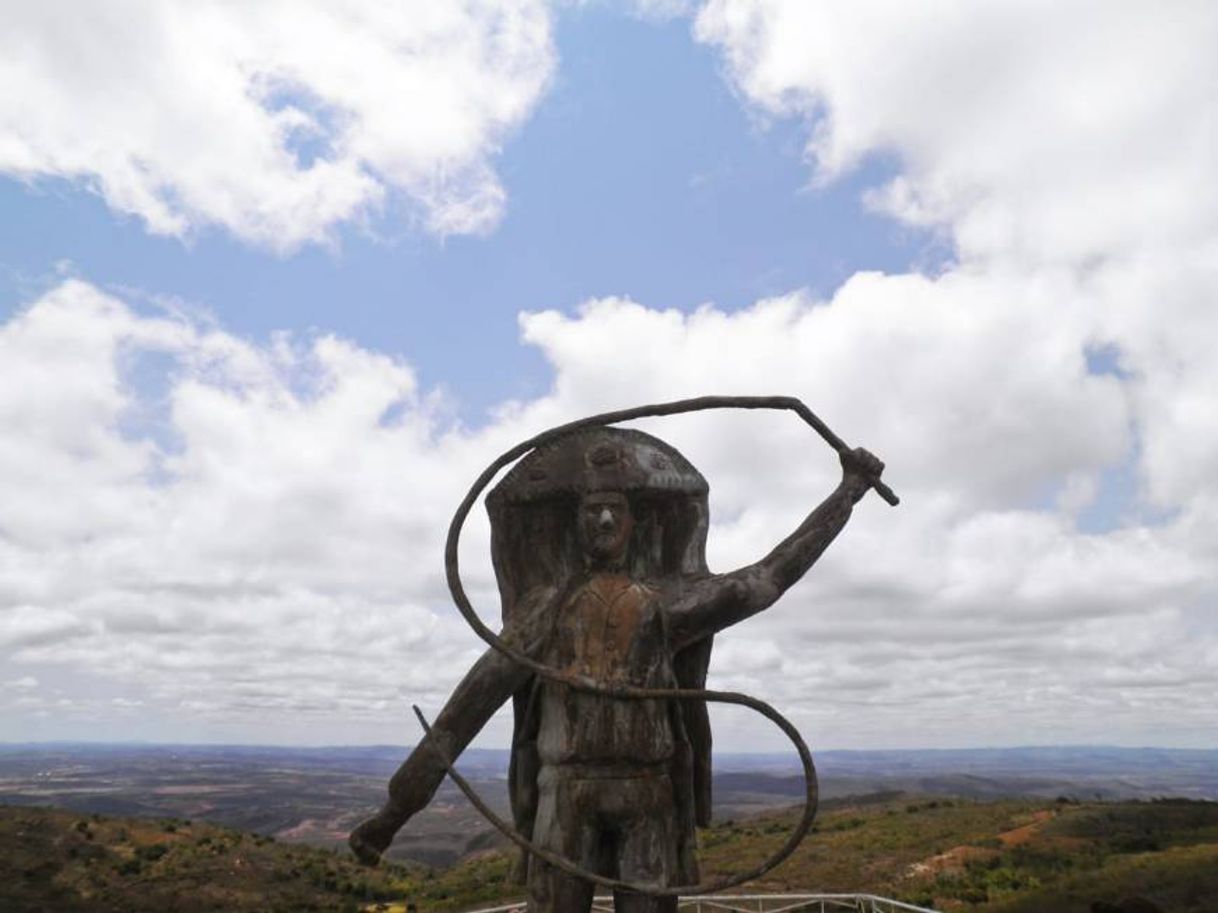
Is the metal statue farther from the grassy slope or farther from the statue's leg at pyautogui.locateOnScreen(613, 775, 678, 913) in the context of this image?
the grassy slope

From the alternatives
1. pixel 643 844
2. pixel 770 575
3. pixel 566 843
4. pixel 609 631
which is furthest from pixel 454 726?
pixel 770 575

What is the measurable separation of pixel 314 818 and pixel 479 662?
139m

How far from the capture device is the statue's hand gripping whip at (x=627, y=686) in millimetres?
4805

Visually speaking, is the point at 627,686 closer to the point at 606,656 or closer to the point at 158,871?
the point at 606,656

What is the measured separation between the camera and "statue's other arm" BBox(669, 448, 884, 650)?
Result: 5367 millimetres

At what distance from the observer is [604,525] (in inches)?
213

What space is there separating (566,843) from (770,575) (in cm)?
184

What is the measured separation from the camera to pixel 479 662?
5.50m

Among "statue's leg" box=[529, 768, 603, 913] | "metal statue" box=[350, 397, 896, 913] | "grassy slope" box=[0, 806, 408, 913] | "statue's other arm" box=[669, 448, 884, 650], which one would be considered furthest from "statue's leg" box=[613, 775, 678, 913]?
"grassy slope" box=[0, 806, 408, 913]

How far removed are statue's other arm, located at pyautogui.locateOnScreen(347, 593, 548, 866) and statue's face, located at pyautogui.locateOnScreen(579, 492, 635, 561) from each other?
1.74 feet

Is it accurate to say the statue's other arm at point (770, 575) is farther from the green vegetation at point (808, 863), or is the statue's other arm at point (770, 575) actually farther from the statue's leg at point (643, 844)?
the green vegetation at point (808, 863)

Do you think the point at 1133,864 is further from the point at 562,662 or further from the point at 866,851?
the point at 562,662

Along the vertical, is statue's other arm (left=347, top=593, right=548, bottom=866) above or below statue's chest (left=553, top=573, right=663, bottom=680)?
below

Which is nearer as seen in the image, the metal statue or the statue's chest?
the metal statue
